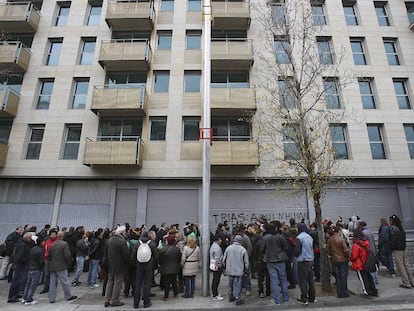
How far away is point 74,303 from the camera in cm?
693

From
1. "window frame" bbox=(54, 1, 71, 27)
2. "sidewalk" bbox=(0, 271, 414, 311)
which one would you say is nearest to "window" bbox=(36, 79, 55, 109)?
"window frame" bbox=(54, 1, 71, 27)

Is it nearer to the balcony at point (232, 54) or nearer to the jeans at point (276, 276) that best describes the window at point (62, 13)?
the balcony at point (232, 54)

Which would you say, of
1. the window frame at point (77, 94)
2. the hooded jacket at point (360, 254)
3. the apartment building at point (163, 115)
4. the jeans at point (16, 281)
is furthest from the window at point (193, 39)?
the jeans at point (16, 281)

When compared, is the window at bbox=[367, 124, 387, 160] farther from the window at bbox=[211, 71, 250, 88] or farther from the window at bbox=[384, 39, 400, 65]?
the window at bbox=[211, 71, 250, 88]

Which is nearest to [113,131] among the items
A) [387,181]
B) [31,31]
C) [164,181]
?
[164,181]

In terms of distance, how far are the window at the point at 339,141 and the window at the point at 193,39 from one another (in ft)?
33.4

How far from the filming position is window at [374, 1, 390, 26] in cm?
1774

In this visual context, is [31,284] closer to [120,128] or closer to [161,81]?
[120,128]

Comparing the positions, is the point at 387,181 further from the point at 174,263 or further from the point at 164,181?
the point at 174,263

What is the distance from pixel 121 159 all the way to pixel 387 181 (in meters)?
15.3

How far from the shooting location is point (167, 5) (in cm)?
1825

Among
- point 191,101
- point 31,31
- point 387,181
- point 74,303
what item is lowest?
point 74,303

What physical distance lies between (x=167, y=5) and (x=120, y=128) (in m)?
9.73

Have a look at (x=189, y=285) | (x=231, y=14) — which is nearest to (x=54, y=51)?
(x=231, y=14)
